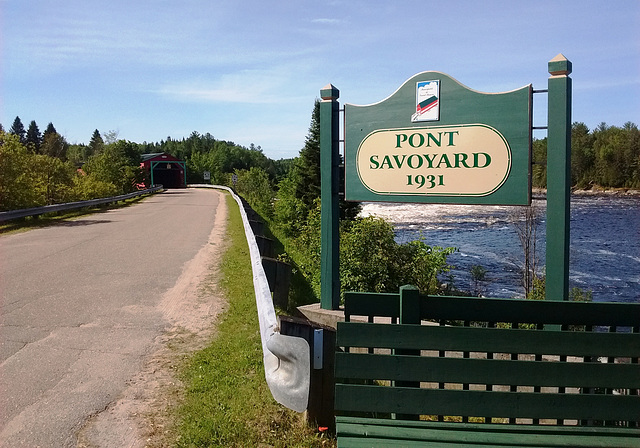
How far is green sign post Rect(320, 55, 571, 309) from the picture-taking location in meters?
5.06

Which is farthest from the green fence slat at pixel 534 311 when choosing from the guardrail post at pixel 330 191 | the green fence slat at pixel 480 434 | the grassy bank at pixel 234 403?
the guardrail post at pixel 330 191

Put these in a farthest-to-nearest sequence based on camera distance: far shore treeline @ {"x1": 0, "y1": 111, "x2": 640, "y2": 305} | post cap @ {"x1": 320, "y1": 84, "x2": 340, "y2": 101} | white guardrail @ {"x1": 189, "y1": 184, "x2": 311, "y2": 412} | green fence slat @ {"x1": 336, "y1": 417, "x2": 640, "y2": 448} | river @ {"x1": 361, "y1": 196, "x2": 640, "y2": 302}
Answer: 1. river @ {"x1": 361, "y1": 196, "x2": 640, "y2": 302}
2. far shore treeline @ {"x1": 0, "y1": 111, "x2": 640, "y2": 305}
3. post cap @ {"x1": 320, "y1": 84, "x2": 340, "y2": 101}
4. white guardrail @ {"x1": 189, "y1": 184, "x2": 311, "y2": 412}
5. green fence slat @ {"x1": 336, "y1": 417, "x2": 640, "y2": 448}

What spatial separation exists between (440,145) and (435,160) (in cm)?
17

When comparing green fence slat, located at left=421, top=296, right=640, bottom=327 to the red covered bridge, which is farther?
the red covered bridge

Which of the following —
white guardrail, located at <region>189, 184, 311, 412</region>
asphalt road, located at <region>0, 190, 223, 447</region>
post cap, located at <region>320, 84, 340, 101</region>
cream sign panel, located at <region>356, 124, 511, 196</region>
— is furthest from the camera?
post cap, located at <region>320, 84, 340, 101</region>

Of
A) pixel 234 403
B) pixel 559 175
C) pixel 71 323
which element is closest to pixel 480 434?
pixel 234 403

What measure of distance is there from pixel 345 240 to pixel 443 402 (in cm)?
733

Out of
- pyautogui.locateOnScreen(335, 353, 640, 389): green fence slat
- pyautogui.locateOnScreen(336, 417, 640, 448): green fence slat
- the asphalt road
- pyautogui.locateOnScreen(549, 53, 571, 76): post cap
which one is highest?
pyautogui.locateOnScreen(549, 53, 571, 76): post cap

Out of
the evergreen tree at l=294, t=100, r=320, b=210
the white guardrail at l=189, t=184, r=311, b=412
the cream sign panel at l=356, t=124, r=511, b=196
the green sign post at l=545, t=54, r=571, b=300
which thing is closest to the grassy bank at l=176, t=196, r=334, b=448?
the white guardrail at l=189, t=184, r=311, b=412

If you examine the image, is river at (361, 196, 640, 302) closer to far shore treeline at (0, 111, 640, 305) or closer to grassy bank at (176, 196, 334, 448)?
far shore treeline at (0, 111, 640, 305)

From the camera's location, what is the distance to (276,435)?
360 centimetres

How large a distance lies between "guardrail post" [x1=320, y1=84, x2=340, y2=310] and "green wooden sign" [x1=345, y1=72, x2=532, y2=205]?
0.19m

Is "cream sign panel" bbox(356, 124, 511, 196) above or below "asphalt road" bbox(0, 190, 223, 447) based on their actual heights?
above

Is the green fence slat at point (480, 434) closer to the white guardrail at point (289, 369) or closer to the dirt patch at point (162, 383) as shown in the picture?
the white guardrail at point (289, 369)
